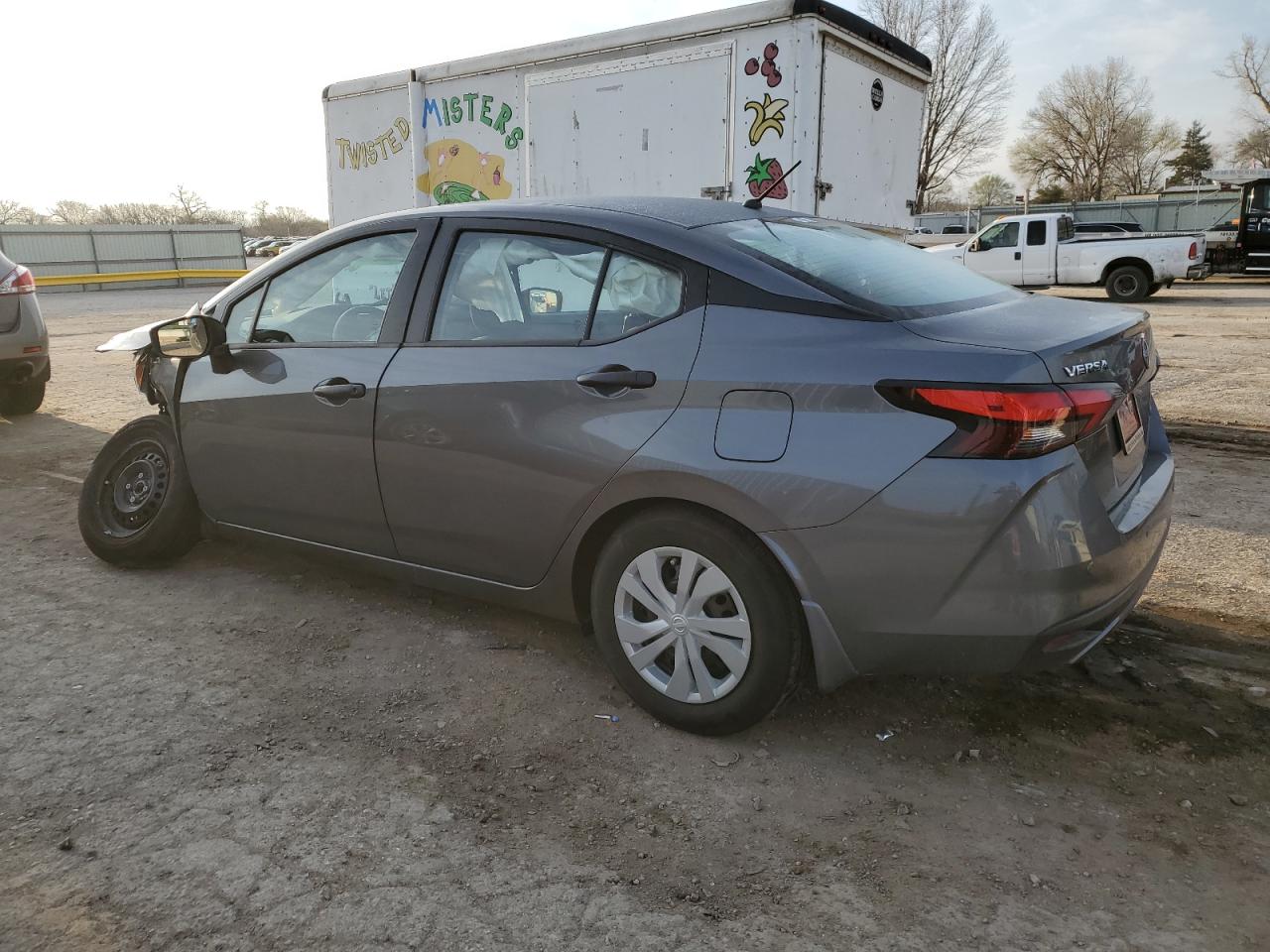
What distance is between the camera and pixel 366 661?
3424 mm

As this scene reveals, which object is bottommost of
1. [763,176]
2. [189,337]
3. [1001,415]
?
[1001,415]

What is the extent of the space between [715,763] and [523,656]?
0.97 m

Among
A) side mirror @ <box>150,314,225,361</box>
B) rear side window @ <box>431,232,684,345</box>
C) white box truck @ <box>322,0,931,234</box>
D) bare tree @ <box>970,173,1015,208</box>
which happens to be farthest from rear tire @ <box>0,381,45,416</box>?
bare tree @ <box>970,173,1015,208</box>

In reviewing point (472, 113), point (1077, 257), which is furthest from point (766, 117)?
point (1077, 257)

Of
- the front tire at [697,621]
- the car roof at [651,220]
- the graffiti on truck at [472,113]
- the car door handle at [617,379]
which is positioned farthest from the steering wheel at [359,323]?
the graffiti on truck at [472,113]

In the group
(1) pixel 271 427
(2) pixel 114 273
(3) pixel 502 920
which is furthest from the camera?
(2) pixel 114 273

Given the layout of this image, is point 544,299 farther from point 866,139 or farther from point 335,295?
point 866,139

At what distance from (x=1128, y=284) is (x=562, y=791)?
1927 cm

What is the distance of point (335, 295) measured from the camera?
3721 mm

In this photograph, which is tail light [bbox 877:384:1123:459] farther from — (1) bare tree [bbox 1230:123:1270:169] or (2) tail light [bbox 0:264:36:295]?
(1) bare tree [bbox 1230:123:1270:169]

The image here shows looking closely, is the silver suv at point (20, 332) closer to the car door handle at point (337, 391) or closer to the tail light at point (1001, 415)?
the car door handle at point (337, 391)

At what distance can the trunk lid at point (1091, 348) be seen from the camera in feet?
8.08

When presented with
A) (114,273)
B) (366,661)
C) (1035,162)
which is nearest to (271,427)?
(366,661)

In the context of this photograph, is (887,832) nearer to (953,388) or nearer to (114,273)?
(953,388)
